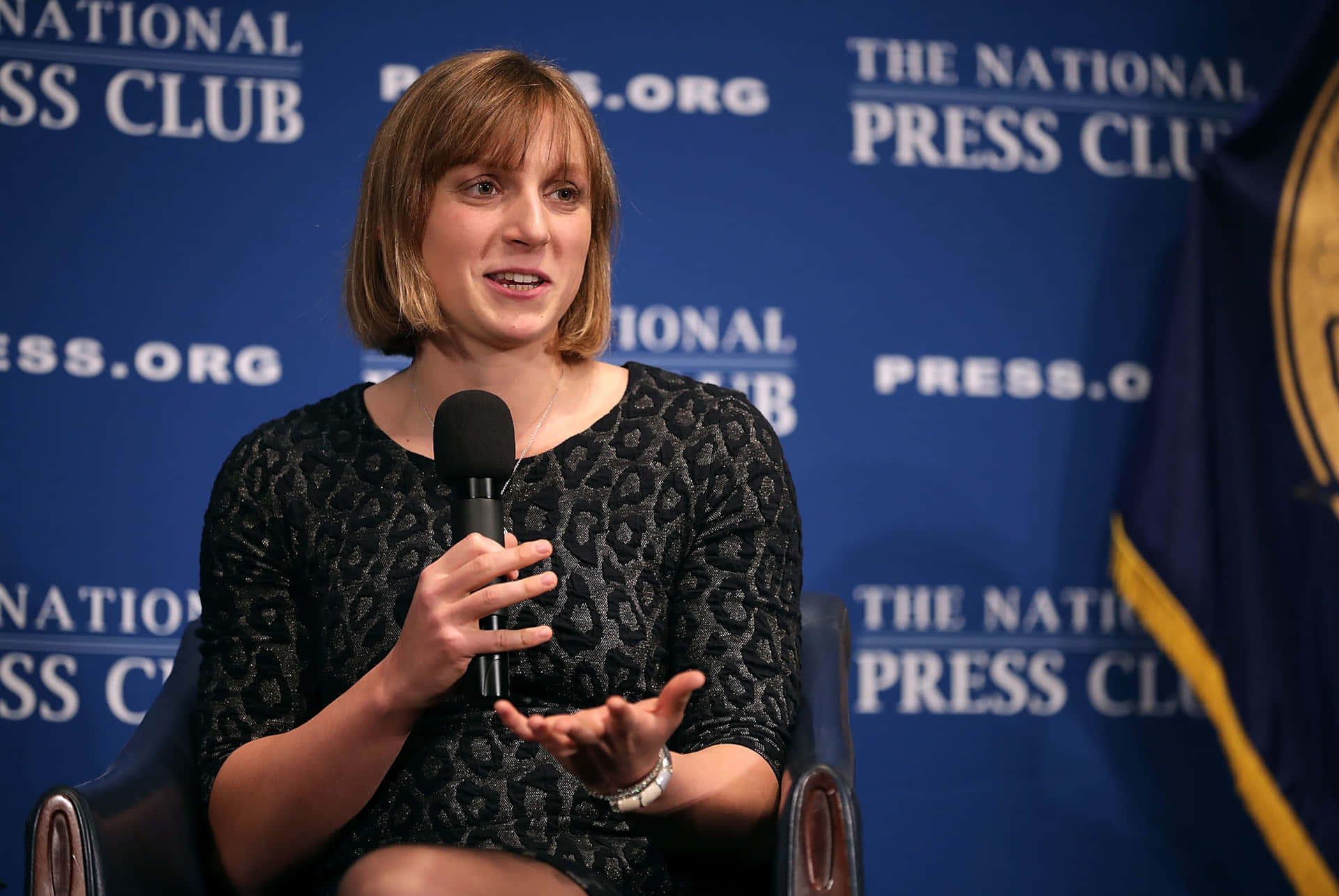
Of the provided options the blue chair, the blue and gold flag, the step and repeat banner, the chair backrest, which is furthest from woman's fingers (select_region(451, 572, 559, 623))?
the blue and gold flag

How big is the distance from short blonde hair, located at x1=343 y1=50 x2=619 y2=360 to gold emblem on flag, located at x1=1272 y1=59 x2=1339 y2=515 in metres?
1.49

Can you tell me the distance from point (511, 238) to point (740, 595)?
47 cm

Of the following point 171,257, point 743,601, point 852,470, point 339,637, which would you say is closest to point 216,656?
point 339,637

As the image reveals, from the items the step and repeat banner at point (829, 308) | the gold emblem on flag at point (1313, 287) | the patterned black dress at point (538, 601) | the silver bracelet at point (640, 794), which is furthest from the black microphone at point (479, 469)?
the gold emblem on flag at point (1313, 287)

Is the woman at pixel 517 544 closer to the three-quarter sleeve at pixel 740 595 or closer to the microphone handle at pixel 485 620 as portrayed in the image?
the three-quarter sleeve at pixel 740 595

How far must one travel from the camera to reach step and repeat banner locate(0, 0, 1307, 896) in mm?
2416

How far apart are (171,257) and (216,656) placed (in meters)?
1.22

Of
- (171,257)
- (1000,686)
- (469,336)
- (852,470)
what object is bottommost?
(1000,686)

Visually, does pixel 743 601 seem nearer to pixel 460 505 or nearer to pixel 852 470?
pixel 460 505

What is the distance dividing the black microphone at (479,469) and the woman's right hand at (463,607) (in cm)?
2

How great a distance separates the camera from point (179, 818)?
1426 mm

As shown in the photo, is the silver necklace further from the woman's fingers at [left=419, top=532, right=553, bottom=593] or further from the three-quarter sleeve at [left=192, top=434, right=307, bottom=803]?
the woman's fingers at [left=419, top=532, right=553, bottom=593]

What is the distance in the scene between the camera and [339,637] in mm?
1416

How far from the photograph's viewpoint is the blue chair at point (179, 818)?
1218 mm
